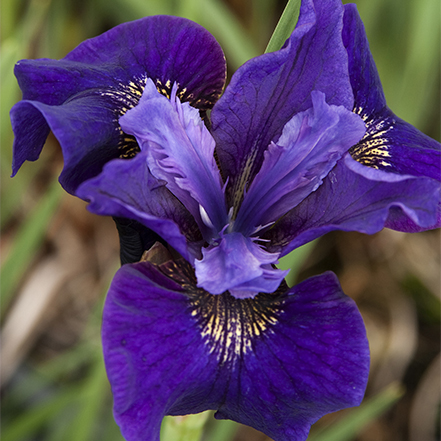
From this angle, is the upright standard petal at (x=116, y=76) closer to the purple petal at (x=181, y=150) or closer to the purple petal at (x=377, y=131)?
the purple petal at (x=181, y=150)

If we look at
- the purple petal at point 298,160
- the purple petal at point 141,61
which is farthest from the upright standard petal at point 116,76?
the purple petal at point 298,160

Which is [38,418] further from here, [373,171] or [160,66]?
[373,171]

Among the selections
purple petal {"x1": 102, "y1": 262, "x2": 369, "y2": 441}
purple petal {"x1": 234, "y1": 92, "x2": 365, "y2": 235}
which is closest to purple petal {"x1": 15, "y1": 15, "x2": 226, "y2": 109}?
purple petal {"x1": 234, "y1": 92, "x2": 365, "y2": 235}

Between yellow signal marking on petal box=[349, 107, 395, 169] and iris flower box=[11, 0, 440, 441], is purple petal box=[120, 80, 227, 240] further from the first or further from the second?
yellow signal marking on petal box=[349, 107, 395, 169]

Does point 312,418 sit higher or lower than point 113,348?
lower

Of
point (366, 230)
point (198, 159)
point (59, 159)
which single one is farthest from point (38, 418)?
point (59, 159)
